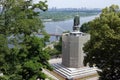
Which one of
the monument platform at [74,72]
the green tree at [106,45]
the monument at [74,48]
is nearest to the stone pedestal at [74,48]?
the monument at [74,48]

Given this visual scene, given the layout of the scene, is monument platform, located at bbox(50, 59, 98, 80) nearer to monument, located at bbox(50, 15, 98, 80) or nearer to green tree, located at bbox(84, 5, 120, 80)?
monument, located at bbox(50, 15, 98, 80)

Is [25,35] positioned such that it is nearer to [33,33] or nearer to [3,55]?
[33,33]

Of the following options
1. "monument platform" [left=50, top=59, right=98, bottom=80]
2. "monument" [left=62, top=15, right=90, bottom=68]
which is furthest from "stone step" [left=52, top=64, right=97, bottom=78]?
"monument" [left=62, top=15, right=90, bottom=68]

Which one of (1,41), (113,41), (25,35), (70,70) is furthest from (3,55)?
(70,70)

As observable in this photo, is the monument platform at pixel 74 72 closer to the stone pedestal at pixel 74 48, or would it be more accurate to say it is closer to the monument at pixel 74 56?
the monument at pixel 74 56

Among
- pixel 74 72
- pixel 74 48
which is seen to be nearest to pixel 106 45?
pixel 74 72

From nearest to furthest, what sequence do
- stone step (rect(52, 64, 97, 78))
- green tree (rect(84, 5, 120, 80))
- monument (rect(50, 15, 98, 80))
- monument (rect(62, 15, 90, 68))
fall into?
green tree (rect(84, 5, 120, 80))
stone step (rect(52, 64, 97, 78))
monument (rect(50, 15, 98, 80))
monument (rect(62, 15, 90, 68))
